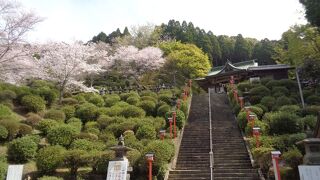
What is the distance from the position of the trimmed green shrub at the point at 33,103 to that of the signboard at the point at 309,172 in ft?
69.9

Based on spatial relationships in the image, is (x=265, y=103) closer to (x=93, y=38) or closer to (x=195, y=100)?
(x=195, y=100)

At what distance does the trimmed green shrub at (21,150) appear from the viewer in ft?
62.3

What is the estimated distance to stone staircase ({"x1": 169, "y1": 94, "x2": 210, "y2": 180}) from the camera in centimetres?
1764

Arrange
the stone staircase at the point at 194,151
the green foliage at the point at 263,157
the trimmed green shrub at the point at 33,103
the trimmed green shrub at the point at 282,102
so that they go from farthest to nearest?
the trimmed green shrub at the point at 33,103 < the trimmed green shrub at the point at 282,102 < the stone staircase at the point at 194,151 < the green foliage at the point at 263,157

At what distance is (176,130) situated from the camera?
2344 cm

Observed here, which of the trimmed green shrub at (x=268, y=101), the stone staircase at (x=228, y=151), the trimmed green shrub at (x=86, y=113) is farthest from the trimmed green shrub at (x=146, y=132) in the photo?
the trimmed green shrub at (x=268, y=101)

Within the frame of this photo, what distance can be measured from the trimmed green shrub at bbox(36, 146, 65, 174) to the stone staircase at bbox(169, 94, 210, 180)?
5.42 m

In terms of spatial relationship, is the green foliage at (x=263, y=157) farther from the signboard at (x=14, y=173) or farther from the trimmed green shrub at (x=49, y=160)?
the signboard at (x=14, y=173)

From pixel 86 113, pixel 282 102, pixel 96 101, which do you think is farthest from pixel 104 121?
pixel 282 102

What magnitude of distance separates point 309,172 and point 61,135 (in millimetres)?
13961

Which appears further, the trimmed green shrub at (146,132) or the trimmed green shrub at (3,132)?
the trimmed green shrub at (146,132)

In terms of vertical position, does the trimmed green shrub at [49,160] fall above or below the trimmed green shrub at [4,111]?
below

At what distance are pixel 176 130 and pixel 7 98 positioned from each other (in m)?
13.7

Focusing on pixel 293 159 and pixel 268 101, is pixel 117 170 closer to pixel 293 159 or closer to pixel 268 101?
pixel 293 159
